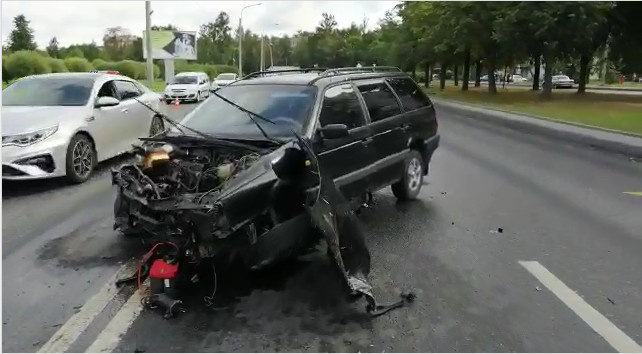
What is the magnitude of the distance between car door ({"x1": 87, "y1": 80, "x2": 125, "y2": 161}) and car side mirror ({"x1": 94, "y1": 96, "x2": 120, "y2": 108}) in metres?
0.08

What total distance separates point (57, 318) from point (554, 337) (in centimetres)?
329

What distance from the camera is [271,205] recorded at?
459 centimetres

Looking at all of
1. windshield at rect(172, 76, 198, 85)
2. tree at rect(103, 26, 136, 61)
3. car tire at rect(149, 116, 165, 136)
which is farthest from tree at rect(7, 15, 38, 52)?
car tire at rect(149, 116, 165, 136)

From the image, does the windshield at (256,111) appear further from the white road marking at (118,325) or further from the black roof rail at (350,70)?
the white road marking at (118,325)

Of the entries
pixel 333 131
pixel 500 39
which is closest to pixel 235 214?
pixel 333 131

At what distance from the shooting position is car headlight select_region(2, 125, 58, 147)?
25.5 ft

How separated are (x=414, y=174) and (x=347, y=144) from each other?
212 cm

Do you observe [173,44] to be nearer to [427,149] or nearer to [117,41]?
[117,41]

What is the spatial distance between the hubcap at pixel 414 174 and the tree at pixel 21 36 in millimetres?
64048

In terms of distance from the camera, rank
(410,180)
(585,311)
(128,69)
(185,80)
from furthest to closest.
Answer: (128,69)
(185,80)
(410,180)
(585,311)

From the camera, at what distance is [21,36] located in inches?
2525

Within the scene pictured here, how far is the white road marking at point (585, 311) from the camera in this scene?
3.89 meters

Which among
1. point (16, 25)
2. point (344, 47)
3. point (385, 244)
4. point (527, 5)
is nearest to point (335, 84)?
point (385, 244)

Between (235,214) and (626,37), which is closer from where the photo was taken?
(235,214)
